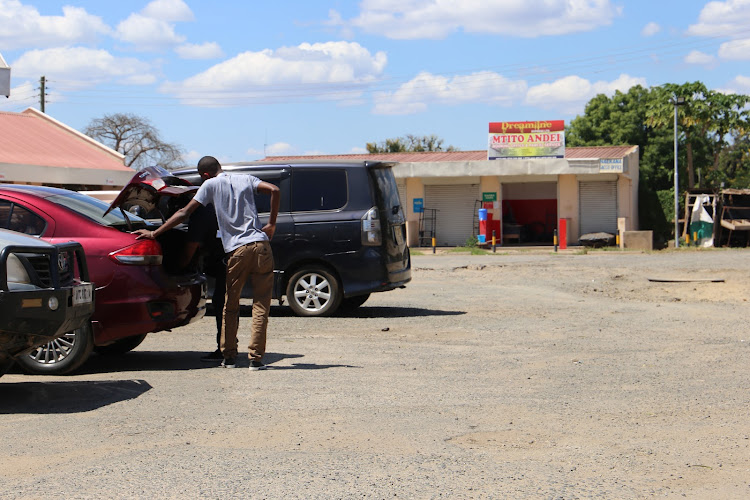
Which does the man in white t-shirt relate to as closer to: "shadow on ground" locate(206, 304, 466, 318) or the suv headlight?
the suv headlight

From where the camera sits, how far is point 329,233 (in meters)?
11.9

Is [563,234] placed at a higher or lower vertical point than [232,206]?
lower

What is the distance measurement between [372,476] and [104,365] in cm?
451

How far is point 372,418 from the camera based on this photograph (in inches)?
231

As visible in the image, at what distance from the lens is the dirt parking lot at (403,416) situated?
4480 mm

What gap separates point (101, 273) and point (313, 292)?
466 centimetres

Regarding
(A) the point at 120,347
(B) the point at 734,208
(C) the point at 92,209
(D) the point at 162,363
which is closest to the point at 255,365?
(D) the point at 162,363

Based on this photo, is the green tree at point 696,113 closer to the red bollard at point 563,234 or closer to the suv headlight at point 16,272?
the red bollard at point 563,234

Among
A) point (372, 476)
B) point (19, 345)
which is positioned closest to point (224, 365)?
point (19, 345)

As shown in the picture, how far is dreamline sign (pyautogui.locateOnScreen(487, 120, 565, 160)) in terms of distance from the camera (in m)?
39.2

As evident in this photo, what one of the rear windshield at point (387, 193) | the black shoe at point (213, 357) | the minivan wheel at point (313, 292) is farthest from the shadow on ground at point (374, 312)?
the black shoe at point (213, 357)

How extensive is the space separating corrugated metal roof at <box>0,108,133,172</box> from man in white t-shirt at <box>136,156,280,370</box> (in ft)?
82.3

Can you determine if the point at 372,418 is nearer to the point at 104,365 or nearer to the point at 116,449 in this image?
the point at 116,449

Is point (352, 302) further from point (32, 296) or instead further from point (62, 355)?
point (32, 296)
